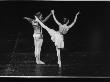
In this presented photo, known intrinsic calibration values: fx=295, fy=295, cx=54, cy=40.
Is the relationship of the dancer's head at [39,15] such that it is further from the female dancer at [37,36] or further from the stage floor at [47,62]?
the stage floor at [47,62]

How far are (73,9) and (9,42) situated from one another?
32 centimetres

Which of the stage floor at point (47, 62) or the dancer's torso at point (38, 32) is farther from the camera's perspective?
the dancer's torso at point (38, 32)

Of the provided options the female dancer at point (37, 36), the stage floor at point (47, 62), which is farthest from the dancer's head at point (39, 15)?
the stage floor at point (47, 62)

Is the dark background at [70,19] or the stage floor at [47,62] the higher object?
the dark background at [70,19]

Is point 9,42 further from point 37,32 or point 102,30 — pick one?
point 102,30

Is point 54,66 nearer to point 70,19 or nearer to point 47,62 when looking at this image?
point 47,62

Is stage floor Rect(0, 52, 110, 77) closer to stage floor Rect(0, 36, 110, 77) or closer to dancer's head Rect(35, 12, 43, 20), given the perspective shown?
stage floor Rect(0, 36, 110, 77)

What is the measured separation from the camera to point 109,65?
1.16 meters

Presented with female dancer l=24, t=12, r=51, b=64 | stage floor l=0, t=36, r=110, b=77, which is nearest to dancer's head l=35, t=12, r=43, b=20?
female dancer l=24, t=12, r=51, b=64

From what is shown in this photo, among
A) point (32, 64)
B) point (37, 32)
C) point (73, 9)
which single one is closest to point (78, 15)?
point (73, 9)

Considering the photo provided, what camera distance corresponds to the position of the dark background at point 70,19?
1.28 m

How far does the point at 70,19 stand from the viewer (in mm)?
1288

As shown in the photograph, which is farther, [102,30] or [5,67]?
[102,30]

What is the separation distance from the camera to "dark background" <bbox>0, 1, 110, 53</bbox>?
1281 millimetres
